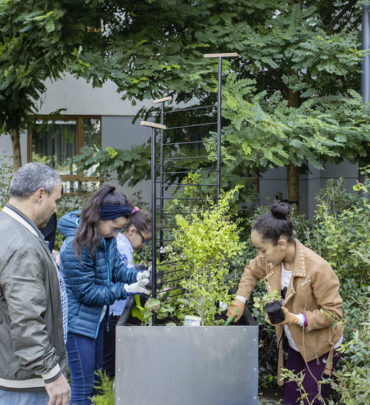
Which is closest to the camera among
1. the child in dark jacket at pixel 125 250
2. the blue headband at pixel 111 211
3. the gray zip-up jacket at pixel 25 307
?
the gray zip-up jacket at pixel 25 307

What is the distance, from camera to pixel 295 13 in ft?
18.9

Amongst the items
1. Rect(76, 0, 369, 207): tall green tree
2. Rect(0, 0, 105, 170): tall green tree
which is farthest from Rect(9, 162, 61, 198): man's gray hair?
Rect(0, 0, 105, 170): tall green tree

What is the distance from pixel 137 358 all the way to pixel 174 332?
238mm

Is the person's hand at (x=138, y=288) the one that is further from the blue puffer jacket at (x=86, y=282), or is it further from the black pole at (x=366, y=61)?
the black pole at (x=366, y=61)

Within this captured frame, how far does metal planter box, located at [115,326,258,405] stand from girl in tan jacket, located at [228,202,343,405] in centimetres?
49

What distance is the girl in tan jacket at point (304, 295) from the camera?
→ 109 inches

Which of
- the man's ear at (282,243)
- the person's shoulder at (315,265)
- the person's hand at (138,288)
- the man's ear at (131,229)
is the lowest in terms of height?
the person's hand at (138,288)

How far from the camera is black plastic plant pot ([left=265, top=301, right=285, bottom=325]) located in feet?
8.55

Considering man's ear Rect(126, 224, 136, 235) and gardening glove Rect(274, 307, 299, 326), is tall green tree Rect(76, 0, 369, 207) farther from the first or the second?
gardening glove Rect(274, 307, 299, 326)

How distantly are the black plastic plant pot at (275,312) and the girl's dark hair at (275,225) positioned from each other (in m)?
0.42

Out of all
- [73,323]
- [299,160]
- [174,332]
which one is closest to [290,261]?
[174,332]

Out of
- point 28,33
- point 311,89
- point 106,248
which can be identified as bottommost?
point 106,248

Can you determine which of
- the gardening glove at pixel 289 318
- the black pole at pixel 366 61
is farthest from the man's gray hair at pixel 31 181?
the black pole at pixel 366 61

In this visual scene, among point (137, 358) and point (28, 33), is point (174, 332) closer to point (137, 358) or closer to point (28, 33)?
point (137, 358)
